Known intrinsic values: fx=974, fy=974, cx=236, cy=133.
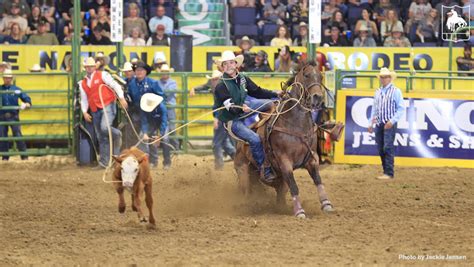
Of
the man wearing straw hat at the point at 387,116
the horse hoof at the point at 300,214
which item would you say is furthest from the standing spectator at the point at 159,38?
the horse hoof at the point at 300,214

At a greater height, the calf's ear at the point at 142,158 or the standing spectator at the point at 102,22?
the standing spectator at the point at 102,22

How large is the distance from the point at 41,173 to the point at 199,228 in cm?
615

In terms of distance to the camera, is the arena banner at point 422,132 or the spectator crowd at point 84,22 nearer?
the arena banner at point 422,132

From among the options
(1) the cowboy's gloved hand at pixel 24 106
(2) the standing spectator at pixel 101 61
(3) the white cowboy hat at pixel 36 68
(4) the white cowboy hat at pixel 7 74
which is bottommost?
(1) the cowboy's gloved hand at pixel 24 106

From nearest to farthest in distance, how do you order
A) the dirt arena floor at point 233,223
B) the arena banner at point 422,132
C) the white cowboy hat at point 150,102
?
the dirt arena floor at point 233,223
the white cowboy hat at point 150,102
the arena banner at point 422,132

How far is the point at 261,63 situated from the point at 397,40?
3.45 m

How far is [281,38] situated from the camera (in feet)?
62.6

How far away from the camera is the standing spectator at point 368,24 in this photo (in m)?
19.8

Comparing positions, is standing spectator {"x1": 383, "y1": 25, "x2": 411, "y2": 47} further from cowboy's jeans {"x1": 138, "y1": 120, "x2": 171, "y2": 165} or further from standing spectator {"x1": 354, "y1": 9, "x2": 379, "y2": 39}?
cowboy's jeans {"x1": 138, "y1": 120, "x2": 171, "y2": 165}

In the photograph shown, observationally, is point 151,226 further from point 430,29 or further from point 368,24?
point 430,29

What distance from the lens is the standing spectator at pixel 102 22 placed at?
1889 cm

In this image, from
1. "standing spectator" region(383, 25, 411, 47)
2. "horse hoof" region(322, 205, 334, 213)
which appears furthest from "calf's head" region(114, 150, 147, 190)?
"standing spectator" region(383, 25, 411, 47)

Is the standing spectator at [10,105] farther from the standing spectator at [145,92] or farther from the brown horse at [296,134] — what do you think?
the brown horse at [296,134]

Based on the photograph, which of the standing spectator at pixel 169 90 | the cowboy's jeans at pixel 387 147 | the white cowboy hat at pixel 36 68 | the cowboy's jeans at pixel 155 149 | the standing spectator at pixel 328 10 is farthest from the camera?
the standing spectator at pixel 328 10
